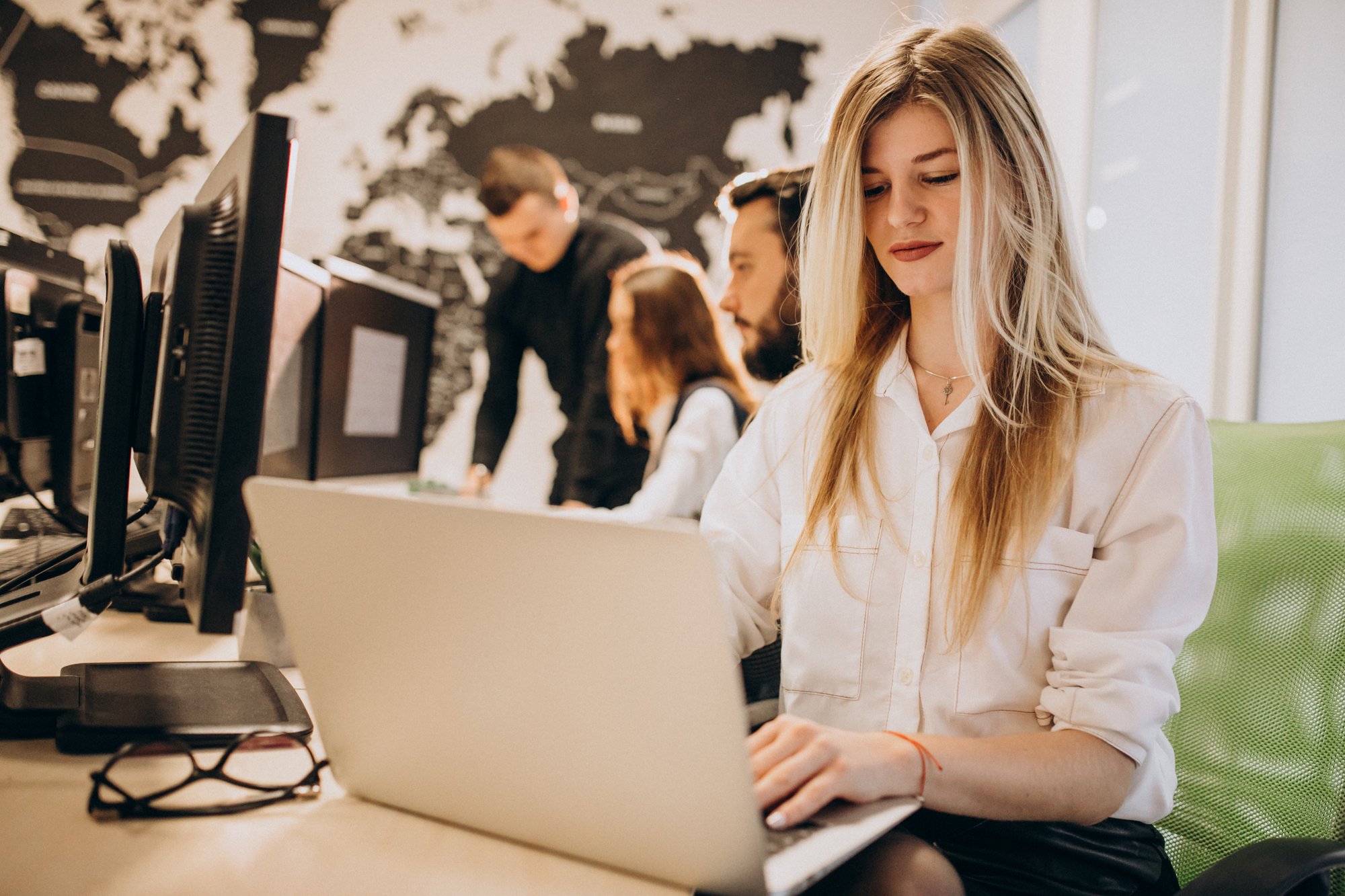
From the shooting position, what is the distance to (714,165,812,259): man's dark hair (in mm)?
1799

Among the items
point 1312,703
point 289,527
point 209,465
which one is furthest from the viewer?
point 1312,703

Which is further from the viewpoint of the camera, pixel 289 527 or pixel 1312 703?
pixel 1312 703

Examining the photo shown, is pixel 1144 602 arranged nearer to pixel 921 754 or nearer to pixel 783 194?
pixel 921 754

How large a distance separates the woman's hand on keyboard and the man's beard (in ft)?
4.44

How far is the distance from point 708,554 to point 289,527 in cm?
30

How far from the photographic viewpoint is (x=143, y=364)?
87 cm

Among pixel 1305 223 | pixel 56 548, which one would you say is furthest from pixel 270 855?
pixel 1305 223

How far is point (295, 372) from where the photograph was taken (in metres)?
1.54

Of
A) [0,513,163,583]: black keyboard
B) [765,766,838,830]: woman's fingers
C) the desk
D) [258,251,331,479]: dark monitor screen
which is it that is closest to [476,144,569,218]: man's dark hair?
[258,251,331,479]: dark monitor screen

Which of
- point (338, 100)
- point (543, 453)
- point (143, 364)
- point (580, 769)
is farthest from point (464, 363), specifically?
point (580, 769)

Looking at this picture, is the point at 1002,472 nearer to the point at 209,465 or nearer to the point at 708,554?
the point at 708,554

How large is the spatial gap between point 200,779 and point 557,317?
247cm

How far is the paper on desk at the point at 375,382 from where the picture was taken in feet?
6.00

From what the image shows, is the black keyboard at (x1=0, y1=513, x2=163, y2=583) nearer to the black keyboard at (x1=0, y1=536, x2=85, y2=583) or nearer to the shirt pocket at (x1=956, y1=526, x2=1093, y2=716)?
the black keyboard at (x1=0, y1=536, x2=85, y2=583)
